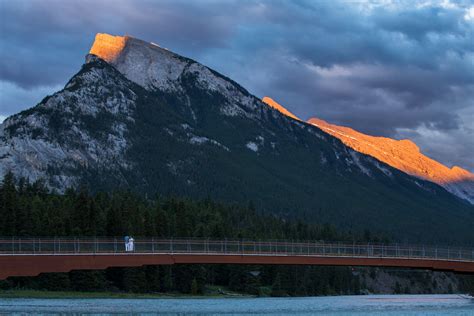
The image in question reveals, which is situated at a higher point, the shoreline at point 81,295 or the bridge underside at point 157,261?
the bridge underside at point 157,261

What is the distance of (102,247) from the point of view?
116m

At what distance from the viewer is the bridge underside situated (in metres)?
105

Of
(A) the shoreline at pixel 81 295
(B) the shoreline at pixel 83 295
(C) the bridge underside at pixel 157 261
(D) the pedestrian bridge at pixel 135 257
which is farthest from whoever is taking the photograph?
(A) the shoreline at pixel 81 295

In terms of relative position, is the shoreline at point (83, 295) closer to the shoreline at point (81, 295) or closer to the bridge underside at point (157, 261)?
the shoreline at point (81, 295)

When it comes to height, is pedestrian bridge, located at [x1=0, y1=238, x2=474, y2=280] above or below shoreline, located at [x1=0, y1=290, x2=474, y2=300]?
above

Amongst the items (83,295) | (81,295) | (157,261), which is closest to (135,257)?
(157,261)

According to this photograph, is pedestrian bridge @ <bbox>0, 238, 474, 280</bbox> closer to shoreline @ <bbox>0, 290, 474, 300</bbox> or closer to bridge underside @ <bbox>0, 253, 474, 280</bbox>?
bridge underside @ <bbox>0, 253, 474, 280</bbox>

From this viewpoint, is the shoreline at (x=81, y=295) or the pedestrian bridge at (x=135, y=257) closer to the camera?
the pedestrian bridge at (x=135, y=257)

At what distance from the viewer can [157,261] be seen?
378ft

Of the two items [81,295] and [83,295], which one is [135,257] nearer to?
[81,295]

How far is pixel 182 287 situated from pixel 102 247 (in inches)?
2656

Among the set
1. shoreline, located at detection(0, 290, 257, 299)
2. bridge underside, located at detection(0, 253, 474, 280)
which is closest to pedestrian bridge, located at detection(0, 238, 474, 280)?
bridge underside, located at detection(0, 253, 474, 280)

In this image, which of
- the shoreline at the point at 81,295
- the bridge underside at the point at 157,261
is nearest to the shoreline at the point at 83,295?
the shoreline at the point at 81,295

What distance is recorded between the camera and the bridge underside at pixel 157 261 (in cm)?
10519
